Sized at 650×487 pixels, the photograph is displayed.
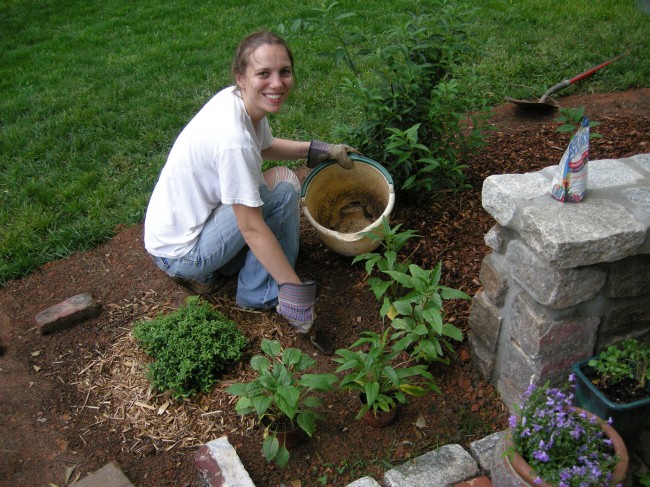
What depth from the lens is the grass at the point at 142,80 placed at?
4.05m

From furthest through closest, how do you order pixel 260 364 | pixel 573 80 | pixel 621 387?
1. pixel 573 80
2. pixel 260 364
3. pixel 621 387

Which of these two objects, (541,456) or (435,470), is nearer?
(541,456)

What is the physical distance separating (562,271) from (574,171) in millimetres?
358

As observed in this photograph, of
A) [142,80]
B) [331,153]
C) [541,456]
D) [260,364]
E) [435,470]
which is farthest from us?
[142,80]

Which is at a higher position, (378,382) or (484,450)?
(378,382)

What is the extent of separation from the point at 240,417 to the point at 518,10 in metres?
5.24

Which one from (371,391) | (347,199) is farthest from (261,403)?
(347,199)

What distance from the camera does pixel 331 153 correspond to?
10.8ft

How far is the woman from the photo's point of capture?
2662 mm

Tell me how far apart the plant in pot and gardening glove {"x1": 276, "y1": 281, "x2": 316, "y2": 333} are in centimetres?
35

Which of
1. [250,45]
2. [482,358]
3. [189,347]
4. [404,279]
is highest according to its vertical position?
[250,45]

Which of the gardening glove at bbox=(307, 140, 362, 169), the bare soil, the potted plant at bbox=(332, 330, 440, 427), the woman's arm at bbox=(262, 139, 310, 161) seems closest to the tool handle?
the bare soil

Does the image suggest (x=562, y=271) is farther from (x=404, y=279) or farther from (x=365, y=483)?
(x=365, y=483)

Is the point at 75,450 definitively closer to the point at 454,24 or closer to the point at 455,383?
the point at 455,383
